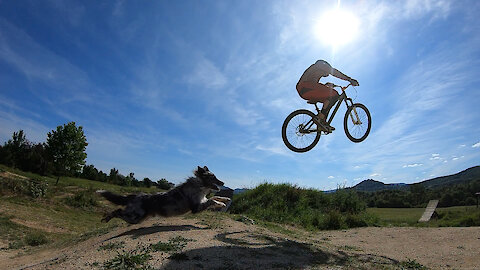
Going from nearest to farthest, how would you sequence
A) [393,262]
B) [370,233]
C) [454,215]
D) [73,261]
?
1. [73,261]
2. [393,262]
3. [370,233]
4. [454,215]

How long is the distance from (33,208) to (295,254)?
15.4 meters

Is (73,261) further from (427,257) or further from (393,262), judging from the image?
(427,257)

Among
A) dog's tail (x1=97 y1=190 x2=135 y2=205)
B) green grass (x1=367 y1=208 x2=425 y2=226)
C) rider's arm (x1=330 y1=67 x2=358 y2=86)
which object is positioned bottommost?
dog's tail (x1=97 y1=190 x2=135 y2=205)

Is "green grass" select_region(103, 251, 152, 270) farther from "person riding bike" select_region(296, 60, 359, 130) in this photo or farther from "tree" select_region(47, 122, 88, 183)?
"tree" select_region(47, 122, 88, 183)

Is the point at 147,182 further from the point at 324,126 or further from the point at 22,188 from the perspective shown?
the point at 324,126

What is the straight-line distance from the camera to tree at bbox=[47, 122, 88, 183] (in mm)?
31406

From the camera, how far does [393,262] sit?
6.27 m

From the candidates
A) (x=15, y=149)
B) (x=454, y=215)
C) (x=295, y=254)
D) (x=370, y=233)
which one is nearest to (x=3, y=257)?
(x=295, y=254)

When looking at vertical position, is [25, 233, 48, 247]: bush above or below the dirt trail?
below

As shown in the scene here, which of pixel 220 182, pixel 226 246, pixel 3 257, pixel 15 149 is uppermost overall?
pixel 15 149

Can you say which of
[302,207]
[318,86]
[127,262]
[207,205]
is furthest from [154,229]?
[302,207]

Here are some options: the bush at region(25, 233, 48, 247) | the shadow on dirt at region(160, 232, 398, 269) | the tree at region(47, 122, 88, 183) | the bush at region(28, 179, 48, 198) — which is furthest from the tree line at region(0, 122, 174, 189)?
the shadow on dirt at region(160, 232, 398, 269)

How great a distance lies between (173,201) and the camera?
25.4ft

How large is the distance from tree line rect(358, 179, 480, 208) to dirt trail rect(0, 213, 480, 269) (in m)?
15.1
